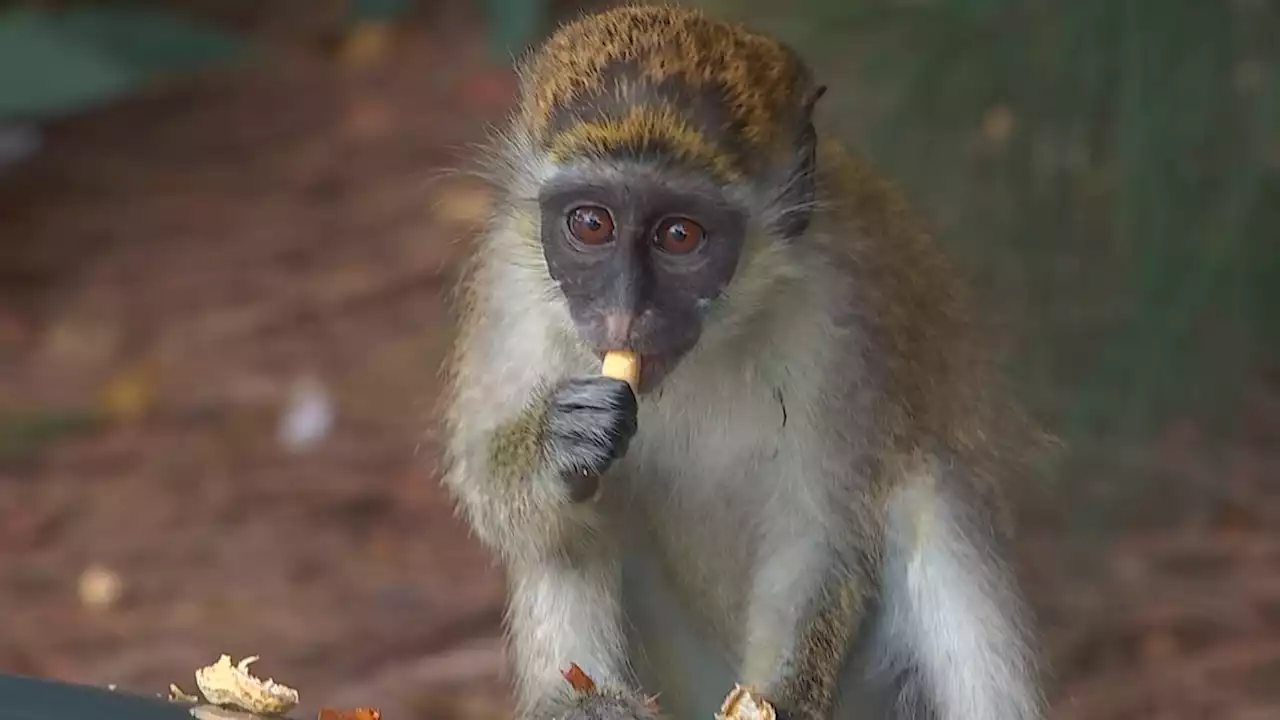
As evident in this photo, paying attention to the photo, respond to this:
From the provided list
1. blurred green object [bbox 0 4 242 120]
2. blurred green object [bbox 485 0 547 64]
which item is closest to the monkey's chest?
blurred green object [bbox 485 0 547 64]

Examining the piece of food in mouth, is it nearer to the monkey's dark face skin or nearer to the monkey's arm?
the monkey's arm

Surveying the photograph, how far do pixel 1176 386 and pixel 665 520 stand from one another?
2.55m

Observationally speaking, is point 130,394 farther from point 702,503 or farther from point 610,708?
point 610,708

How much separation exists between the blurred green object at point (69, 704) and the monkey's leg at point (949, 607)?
1.28 m

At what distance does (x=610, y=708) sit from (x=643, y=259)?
0.71m

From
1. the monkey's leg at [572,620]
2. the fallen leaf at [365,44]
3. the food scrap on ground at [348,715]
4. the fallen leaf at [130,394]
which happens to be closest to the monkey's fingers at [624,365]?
the monkey's leg at [572,620]

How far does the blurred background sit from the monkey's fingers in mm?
1501

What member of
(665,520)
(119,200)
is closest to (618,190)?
(665,520)

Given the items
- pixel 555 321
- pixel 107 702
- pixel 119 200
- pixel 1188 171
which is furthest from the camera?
pixel 119 200

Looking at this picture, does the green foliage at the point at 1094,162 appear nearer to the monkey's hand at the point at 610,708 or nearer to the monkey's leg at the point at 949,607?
the monkey's leg at the point at 949,607

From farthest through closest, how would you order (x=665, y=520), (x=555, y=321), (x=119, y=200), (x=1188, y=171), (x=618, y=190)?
(x=119, y=200), (x=1188, y=171), (x=665, y=520), (x=555, y=321), (x=618, y=190)

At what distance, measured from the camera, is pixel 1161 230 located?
4.84 metres

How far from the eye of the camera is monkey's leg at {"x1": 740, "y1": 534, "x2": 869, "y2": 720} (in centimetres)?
282

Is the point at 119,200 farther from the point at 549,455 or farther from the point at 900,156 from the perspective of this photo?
the point at 549,455
